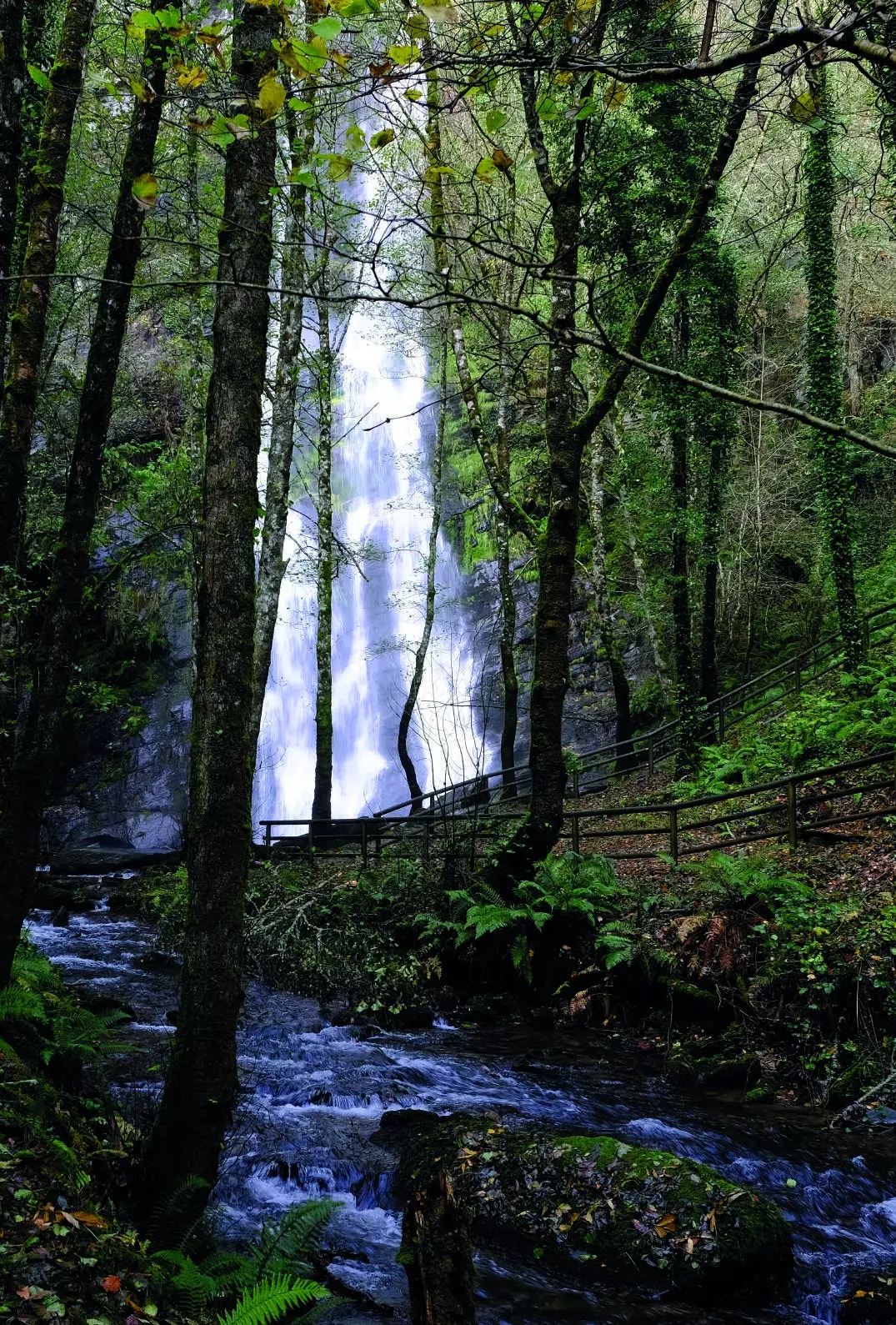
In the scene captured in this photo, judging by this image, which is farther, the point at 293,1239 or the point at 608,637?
the point at 608,637

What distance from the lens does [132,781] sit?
2400 cm

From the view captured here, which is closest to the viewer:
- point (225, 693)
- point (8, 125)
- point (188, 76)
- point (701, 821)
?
point (188, 76)

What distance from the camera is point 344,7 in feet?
8.33

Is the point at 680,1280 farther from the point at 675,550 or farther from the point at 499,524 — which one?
the point at 499,524

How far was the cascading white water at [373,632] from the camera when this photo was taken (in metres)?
25.4

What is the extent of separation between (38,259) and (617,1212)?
7600 mm

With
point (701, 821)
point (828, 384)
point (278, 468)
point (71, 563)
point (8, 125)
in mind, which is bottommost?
point (701, 821)

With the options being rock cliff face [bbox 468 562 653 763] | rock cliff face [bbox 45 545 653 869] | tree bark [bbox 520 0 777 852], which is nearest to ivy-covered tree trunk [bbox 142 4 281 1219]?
tree bark [bbox 520 0 777 852]

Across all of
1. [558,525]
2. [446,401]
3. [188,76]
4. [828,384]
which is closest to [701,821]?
[558,525]

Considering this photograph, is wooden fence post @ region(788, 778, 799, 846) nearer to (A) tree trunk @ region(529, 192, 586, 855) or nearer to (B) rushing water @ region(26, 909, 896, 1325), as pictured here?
(A) tree trunk @ region(529, 192, 586, 855)

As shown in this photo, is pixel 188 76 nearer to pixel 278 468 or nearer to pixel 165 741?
pixel 278 468

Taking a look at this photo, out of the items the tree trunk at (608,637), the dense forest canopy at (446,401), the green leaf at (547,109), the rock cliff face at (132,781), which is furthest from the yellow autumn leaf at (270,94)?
the rock cliff face at (132,781)

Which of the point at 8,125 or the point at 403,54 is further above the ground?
the point at 8,125

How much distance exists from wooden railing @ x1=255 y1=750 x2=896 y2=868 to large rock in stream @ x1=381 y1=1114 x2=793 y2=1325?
12.5 feet
